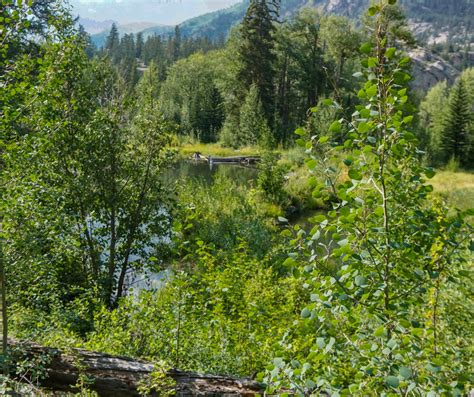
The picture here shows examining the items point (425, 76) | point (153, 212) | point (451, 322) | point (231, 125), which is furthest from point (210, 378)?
point (425, 76)

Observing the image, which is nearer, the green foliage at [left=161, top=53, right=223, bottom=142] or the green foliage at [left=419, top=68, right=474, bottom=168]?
the green foliage at [left=419, top=68, right=474, bottom=168]

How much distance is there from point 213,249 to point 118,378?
190 centimetres

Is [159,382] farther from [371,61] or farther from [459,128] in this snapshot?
[459,128]

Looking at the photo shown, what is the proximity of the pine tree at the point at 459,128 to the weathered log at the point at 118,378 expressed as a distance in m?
44.6

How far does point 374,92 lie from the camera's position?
2164 millimetres

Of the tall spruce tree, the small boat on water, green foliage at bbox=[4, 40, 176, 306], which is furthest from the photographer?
the tall spruce tree

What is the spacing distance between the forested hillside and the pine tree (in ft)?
79.8

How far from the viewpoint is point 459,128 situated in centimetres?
4388

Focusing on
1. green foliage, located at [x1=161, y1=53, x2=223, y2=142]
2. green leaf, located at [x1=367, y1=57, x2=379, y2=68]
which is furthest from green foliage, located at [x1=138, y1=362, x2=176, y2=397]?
green foliage, located at [x1=161, y1=53, x2=223, y2=142]

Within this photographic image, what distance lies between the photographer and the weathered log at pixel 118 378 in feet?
14.2

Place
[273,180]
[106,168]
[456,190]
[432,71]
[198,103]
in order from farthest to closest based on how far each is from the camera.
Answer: [432,71] < [198,103] < [456,190] < [273,180] < [106,168]

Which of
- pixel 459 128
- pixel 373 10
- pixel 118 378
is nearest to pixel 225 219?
pixel 118 378

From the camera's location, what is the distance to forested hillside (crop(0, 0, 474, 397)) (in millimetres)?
2320

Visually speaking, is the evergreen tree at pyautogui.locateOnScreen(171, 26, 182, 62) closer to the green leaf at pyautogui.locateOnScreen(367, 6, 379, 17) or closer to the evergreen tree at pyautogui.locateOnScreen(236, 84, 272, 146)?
the evergreen tree at pyautogui.locateOnScreen(236, 84, 272, 146)
